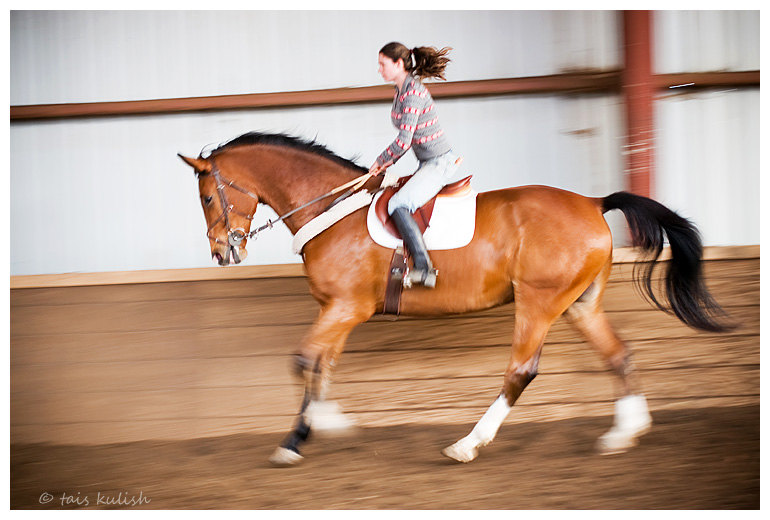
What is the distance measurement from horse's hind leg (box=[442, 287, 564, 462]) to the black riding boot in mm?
417

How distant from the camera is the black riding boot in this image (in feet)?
7.78

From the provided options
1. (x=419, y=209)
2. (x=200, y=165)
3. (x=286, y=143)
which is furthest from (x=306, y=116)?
(x=419, y=209)

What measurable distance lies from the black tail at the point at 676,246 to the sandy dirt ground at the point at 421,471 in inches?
25.0

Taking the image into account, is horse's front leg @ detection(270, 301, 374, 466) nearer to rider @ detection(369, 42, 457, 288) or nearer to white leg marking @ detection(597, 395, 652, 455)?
rider @ detection(369, 42, 457, 288)

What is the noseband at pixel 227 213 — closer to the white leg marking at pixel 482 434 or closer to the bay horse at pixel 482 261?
the bay horse at pixel 482 261

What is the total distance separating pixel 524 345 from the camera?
8.08ft

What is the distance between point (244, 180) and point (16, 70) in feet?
6.43

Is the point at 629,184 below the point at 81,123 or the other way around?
below

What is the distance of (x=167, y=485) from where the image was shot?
2617 millimetres

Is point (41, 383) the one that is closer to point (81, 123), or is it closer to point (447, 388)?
point (81, 123)

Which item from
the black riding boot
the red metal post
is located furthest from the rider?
the red metal post
